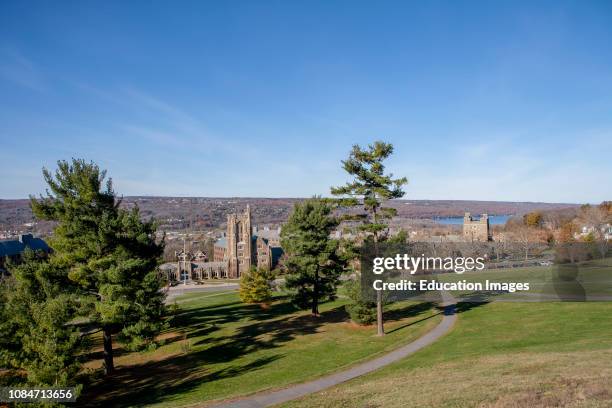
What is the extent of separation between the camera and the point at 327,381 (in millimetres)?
17844

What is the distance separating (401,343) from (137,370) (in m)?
14.9

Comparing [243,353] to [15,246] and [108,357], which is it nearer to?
[108,357]

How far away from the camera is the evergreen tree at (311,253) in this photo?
3256 centimetres

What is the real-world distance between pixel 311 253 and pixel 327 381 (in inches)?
617

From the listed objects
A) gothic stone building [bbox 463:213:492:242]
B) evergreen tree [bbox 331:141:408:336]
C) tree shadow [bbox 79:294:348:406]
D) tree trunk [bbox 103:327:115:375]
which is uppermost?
evergreen tree [bbox 331:141:408:336]

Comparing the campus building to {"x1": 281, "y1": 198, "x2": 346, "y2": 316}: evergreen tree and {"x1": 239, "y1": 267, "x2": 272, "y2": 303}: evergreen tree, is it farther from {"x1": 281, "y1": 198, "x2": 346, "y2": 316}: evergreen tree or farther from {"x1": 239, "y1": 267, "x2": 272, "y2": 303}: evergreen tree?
{"x1": 281, "y1": 198, "x2": 346, "y2": 316}: evergreen tree

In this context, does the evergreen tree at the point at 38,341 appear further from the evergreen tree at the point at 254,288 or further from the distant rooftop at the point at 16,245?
the distant rooftop at the point at 16,245

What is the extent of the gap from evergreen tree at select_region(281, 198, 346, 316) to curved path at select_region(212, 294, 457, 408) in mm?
9858

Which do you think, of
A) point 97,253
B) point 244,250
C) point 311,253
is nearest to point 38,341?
point 97,253

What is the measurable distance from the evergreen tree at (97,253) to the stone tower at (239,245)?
55023 mm

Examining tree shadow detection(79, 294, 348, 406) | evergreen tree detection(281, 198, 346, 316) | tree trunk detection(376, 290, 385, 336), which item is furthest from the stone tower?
tree trunk detection(376, 290, 385, 336)

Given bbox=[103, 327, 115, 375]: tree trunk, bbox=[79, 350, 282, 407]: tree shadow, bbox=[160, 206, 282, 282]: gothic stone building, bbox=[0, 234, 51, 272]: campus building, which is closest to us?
bbox=[79, 350, 282, 407]: tree shadow

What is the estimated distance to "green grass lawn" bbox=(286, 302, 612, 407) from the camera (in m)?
11.7

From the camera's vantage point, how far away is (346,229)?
26547 mm
